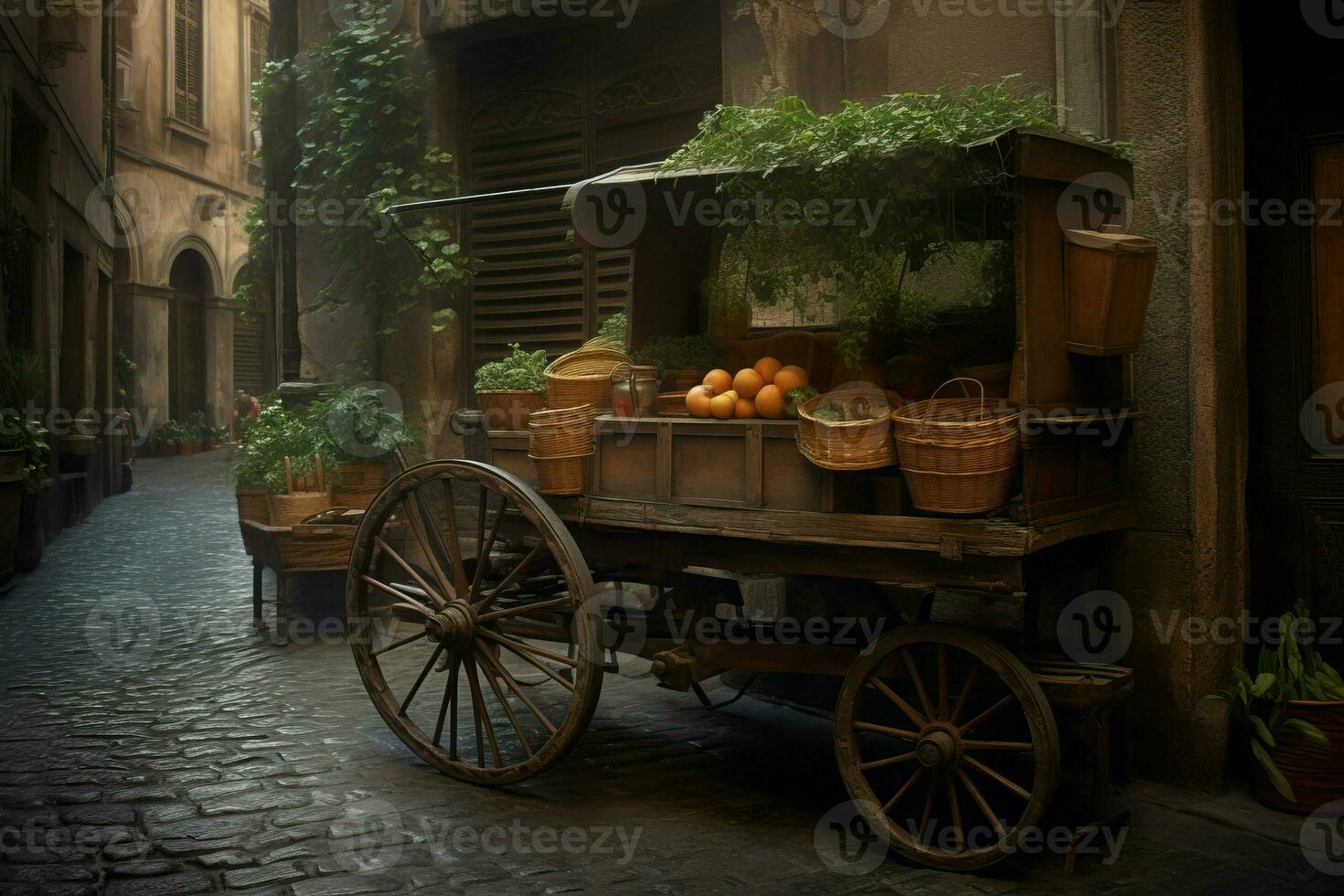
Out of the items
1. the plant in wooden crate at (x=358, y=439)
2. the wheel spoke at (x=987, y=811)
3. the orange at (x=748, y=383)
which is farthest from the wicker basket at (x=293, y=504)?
the wheel spoke at (x=987, y=811)

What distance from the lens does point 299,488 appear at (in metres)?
7.84

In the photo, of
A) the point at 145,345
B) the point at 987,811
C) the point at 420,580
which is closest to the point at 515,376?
the point at 420,580

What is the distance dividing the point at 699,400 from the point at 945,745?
150cm

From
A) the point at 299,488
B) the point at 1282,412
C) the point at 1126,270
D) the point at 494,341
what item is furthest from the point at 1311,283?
the point at 299,488

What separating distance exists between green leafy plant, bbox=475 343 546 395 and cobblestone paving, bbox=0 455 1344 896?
1.67m

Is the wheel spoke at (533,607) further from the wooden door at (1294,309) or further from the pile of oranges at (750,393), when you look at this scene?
the wooden door at (1294,309)

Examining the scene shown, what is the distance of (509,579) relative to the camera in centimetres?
457

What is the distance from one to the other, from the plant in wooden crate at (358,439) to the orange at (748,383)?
13.6 feet

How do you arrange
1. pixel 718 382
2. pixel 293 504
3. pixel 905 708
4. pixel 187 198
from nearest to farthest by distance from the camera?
pixel 905 708 → pixel 718 382 → pixel 293 504 → pixel 187 198

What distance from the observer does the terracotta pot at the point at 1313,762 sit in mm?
4266

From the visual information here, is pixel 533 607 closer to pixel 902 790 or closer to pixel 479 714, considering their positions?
pixel 479 714

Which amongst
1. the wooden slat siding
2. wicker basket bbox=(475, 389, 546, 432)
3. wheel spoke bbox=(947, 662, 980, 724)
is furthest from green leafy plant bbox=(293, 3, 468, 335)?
the wooden slat siding

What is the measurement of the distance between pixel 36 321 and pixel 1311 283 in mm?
12358

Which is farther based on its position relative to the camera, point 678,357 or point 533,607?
point 678,357
